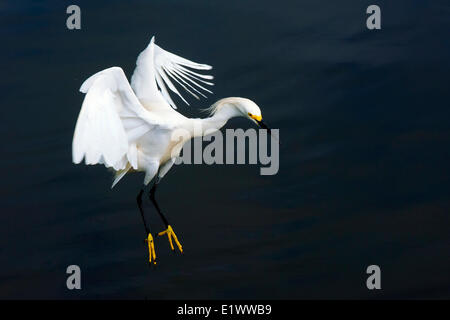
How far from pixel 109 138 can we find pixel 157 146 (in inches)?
27.9

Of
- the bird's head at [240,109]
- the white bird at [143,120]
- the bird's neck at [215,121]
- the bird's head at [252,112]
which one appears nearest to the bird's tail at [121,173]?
the white bird at [143,120]

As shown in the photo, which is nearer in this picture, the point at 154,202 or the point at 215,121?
the point at 215,121

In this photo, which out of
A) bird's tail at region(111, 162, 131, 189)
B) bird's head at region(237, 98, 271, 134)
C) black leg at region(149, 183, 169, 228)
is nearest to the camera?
bird's head at region(237, 98, 271, 134)

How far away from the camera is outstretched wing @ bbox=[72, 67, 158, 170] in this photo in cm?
435

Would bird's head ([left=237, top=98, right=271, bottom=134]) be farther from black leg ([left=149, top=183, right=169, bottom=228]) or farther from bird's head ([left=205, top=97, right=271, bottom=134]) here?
black leg ([left=149, top=183, right=169, bottom=228])

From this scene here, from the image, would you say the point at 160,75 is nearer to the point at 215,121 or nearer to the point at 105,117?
the point at 215,121

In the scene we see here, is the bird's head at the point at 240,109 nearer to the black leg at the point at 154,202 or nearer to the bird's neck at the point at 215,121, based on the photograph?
the bird's neck at the point at 215,121

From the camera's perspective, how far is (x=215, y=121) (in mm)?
5238

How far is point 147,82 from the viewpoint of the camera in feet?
18.0

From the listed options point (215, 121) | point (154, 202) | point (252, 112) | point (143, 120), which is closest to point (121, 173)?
point (154, 202)

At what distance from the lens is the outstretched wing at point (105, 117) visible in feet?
14.3

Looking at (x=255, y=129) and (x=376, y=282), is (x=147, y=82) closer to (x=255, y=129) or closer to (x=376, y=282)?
(x=255, y=129)

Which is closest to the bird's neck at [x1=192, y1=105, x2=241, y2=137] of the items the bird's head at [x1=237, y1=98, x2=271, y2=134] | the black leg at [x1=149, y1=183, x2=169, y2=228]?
the bird's head at [x1=237, y1=98, x2=271, y2=134]

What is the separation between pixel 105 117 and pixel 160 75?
1323 mm
